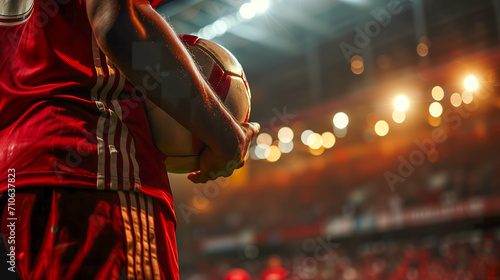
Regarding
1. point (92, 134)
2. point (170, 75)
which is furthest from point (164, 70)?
point (92, 134)

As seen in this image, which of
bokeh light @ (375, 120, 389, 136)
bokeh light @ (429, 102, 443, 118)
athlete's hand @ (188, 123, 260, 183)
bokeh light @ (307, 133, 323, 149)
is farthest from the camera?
bokeh light @ (307, 133, 323, 149)

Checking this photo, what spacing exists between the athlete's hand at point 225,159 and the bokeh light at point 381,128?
35.5 feet

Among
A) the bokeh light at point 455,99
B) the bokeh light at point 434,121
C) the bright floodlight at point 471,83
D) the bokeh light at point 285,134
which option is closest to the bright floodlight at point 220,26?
the bokeh light at point 285,134

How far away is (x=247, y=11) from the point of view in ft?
34.7

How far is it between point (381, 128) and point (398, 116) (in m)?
0.66

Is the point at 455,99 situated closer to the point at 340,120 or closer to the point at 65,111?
the point at 340,120

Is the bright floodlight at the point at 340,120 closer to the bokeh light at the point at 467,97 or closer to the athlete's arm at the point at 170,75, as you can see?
the bokeh light at the point at 467,97

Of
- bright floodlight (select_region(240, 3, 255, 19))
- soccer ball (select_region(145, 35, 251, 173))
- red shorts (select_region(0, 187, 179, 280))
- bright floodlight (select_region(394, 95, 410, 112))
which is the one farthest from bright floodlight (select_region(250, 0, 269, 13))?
red shorts (select_region(0, 187, 179, 280))

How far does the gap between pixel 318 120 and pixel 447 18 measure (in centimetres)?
337

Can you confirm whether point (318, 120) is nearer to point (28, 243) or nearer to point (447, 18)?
point (447, 18)

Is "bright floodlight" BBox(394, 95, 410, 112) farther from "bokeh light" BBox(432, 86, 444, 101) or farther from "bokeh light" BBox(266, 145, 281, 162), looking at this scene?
"bokeh light" BBox(266, 145, 281, 162)

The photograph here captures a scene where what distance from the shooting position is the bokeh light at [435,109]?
32.9 feet

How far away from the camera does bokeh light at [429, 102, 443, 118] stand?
10.0 m

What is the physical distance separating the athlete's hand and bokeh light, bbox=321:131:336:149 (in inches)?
459
